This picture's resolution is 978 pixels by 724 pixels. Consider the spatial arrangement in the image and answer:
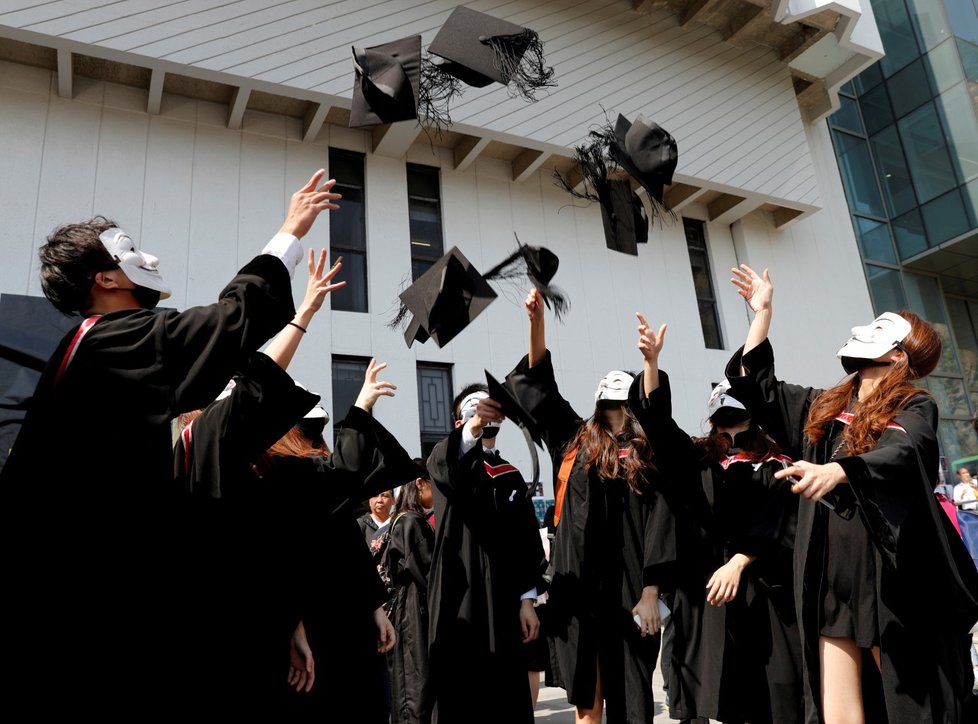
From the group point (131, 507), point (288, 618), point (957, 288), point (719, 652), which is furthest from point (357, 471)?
point (957, 288)

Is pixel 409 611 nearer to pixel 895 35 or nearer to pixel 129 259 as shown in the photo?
pixel 129 259

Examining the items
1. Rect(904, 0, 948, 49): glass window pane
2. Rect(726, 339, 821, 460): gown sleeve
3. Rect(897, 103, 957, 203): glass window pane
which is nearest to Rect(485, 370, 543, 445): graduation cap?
Rect(726, 339, 821, 460): gown sleeve

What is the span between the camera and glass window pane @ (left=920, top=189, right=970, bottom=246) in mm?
15992

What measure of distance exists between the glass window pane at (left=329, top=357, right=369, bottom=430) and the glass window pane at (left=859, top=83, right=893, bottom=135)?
14220 millimetres

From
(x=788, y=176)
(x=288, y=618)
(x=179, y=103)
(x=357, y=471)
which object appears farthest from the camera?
(x=788, y=176)

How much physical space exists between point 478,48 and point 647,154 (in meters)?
1.05

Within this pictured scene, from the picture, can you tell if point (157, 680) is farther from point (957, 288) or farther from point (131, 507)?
point (957, 288)

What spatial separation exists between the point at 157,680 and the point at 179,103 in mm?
9729

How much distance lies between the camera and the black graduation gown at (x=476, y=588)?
3430mm

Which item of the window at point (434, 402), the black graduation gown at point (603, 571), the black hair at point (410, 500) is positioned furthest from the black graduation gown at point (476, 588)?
the window at point (434, 402)

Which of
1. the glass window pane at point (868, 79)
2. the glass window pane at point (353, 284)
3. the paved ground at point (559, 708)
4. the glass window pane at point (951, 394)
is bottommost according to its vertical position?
the paved ground at point (559, 708)

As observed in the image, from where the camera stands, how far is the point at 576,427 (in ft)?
12.7

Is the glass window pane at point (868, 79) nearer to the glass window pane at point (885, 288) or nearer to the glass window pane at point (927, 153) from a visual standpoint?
the glass window pane at point (927, 153)

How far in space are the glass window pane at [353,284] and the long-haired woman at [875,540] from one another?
7.97 m
